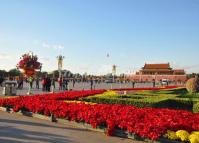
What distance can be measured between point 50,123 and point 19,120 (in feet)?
4.32

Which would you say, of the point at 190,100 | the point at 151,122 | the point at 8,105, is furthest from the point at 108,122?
the point at 190,100

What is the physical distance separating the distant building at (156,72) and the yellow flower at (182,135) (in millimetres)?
122506

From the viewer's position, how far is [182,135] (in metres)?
9.96

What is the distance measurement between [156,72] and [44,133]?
129642mm

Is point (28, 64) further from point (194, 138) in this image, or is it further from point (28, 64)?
point (194, 138)

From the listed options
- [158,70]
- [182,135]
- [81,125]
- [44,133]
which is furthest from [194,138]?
[158,70]

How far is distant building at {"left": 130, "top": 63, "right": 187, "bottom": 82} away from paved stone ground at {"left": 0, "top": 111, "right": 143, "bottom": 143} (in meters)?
120

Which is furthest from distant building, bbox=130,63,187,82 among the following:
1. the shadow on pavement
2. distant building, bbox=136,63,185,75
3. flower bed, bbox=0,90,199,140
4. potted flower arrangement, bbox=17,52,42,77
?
the shadow on pavement

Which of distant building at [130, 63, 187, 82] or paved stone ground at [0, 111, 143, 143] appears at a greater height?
distant building at [130, 63, 187, 82]

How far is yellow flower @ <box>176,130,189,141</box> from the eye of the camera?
9891 mm

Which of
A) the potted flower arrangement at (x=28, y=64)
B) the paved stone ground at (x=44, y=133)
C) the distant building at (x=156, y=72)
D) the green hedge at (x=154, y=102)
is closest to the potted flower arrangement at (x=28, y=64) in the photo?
the potted flower arrangement at (x=28, y=64)

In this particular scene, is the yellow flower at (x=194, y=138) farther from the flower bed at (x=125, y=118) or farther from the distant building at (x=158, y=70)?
the distant building at (x=158, y=70)

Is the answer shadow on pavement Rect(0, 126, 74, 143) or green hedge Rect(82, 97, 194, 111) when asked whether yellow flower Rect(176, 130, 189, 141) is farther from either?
green hedge Rect(82, 97, 194, 111)

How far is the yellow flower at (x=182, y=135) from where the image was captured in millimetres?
9891
